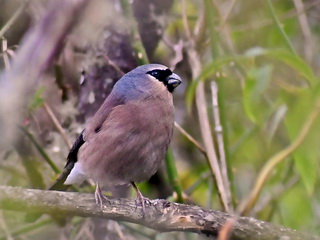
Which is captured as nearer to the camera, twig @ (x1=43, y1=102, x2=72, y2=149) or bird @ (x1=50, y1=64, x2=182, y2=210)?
bird @ (x1=50, y1=64, x2=182, y2=210)

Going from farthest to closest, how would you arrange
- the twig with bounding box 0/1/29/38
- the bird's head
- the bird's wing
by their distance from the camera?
1. the bird's head
2. the bird's wing
3. the twig with bounding box 0/1/29/38

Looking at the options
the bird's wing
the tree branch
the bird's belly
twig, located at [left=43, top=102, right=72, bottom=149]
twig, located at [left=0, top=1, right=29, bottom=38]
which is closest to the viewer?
the tree branch

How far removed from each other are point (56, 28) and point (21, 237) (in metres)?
2.68

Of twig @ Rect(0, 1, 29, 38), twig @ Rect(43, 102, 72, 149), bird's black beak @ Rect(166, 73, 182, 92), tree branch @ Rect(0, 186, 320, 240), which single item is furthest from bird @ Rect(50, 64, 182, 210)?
twig @ Rect(0, 1, 29, 38)

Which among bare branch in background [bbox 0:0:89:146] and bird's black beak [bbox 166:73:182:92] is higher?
bare branch in background [bbox 0:0:89:146]

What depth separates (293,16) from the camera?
4848 millimetres

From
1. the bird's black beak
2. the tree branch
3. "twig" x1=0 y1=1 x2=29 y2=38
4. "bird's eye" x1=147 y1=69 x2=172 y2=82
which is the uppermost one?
"twig" x1=0 y1=1 x2=29 y2=38

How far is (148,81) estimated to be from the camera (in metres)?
4.18

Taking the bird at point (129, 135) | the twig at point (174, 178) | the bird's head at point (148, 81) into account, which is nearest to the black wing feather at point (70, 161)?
the bird at point (129, 135)

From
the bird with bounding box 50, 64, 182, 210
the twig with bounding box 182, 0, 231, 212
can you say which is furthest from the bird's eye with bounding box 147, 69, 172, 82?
the twig with bounding box 182, 0, 231, 212

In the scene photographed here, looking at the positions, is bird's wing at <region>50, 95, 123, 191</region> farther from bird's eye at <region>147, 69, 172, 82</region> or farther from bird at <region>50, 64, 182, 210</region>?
bird's eye at <region>147, 69, 172, 82</region>

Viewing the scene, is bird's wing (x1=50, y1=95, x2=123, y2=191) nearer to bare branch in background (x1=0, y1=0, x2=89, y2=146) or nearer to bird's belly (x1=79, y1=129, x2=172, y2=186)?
bird's belly (x1=79, y1=129, x2=172, y2=186)

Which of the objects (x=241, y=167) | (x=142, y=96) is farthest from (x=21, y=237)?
(x=241, y=167)

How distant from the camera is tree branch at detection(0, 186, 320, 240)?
2949 mm
